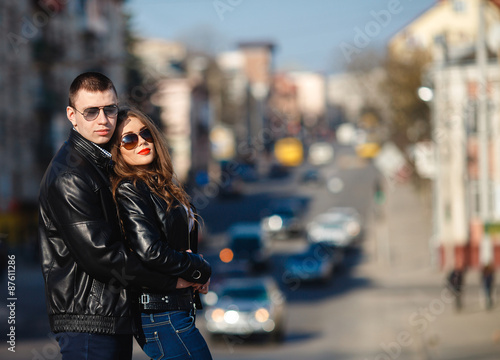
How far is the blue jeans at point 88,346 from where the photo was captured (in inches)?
124

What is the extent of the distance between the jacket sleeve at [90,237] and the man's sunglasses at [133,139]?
0.36 meters

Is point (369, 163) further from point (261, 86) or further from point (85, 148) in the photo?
point (85, 148)

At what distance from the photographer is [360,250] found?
42.3 metres

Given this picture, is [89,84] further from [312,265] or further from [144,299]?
[312,265]

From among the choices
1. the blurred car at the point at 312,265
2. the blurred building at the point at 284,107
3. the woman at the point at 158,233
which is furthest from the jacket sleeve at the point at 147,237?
the blurred building at the point at 284,107

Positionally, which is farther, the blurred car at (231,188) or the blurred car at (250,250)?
the blurred car at (231,188)

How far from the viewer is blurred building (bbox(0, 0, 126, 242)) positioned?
124 ft

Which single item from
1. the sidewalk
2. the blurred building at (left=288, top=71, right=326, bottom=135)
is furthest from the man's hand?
the blurred building at (left=288, top=71, right=326, bottom=135)

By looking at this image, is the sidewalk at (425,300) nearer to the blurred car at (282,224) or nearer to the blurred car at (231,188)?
the blurred car at (282,224)

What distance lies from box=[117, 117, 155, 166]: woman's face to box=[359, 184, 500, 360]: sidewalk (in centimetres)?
1344

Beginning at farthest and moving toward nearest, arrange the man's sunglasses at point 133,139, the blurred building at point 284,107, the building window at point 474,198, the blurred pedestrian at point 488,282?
the blurred building at point 284,107
the building window at point 474,198
the blurred pedestrian at point 488,282
the man's sunglasses at point 133,139

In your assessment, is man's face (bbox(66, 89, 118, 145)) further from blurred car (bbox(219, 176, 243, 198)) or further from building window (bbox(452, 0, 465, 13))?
building window (bbox(452, 0, 465, 13))

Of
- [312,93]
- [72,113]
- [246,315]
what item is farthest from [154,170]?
[312,93]

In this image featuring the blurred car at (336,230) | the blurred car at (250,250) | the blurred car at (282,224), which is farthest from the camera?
the blurred car at (282,224)
